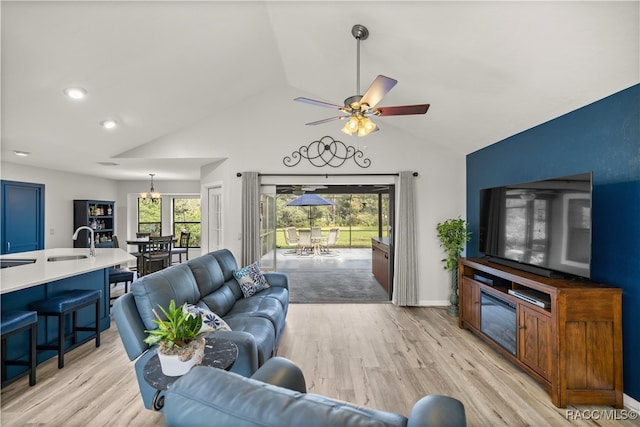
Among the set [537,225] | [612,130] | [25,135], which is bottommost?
[537,225]

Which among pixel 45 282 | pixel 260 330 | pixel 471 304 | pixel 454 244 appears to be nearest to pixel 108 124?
pixel 45 282

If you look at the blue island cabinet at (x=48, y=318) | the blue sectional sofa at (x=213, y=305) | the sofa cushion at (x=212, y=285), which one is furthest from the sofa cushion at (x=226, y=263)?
the blue island cabinet at (x=48, y=318)

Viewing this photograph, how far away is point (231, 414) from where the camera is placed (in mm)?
743

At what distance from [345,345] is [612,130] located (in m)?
3.10

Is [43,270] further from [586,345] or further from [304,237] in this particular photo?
[304,237]

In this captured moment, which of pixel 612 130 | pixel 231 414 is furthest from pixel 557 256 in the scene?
pixel 231 414

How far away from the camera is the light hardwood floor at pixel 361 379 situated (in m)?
2.21

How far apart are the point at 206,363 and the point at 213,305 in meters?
1.41

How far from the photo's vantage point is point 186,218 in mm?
8828

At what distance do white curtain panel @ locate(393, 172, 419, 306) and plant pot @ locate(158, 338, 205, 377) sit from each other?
387cm

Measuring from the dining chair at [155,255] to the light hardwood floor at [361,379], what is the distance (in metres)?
1.97

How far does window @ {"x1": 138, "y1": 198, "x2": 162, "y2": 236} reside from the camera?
8.52 meters

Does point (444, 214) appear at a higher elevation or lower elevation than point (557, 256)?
higher

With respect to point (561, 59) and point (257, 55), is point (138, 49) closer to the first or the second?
point (257, 55)
